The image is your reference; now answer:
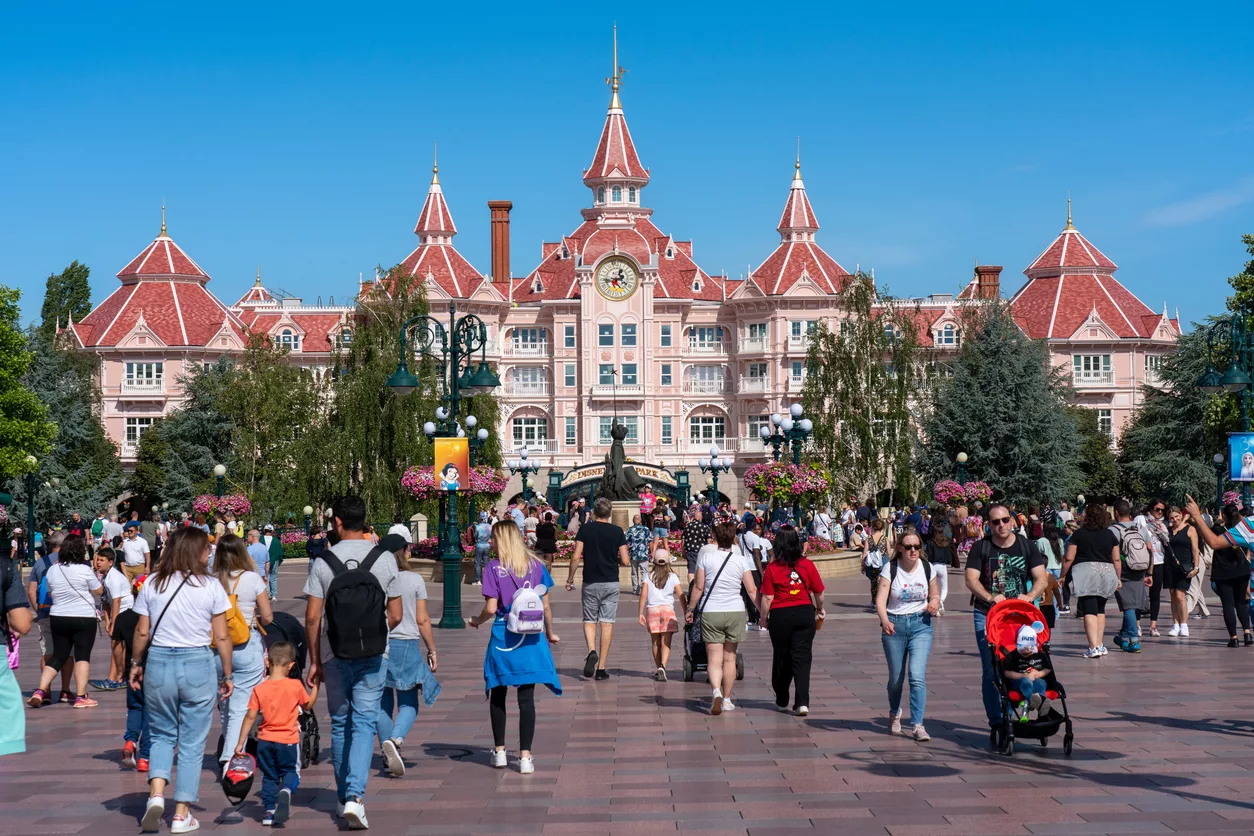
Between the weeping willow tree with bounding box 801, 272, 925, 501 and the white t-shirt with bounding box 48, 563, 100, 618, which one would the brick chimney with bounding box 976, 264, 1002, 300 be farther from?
the white t-shirt with bounding box 48, 563, 100, 618

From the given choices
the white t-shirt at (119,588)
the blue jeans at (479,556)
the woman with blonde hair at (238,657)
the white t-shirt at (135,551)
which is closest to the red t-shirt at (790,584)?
the woman with blonde hair at (238,657)

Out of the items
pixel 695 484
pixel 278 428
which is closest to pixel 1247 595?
pixel 278 428

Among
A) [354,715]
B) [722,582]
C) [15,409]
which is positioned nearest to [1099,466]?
[15,409]

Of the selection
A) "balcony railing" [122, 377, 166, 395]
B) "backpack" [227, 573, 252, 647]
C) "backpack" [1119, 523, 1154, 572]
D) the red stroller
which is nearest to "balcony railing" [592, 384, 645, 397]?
"balcony railing" [122, 377, 166, 395]

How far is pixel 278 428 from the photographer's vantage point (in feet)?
192

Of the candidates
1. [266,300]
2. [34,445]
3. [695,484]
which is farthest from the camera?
[266,300]

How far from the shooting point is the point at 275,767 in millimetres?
9258

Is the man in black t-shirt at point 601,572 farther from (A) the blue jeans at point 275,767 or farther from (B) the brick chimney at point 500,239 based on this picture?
(B) the brick chimney at point 500,239

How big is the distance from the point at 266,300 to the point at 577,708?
87850 millimetres

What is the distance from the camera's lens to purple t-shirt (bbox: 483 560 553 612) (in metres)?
10.8

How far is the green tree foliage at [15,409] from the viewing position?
4862cm

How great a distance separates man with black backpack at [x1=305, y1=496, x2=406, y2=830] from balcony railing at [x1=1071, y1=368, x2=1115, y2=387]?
252 ft

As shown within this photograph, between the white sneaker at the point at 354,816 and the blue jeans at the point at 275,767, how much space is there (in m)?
0.56

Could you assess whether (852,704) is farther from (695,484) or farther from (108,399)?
(108,399)
